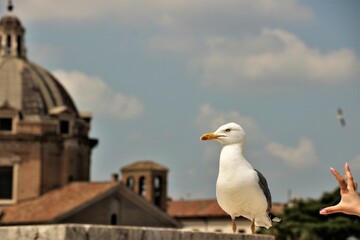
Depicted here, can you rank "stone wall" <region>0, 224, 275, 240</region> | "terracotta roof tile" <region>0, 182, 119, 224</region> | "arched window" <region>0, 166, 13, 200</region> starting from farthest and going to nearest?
1. "arched window" <region>0, 166, 13, 200</region>
2. "terracotta roof tile" <region>0, 182, 119, 224</region>
3. "stone wall" <region>0, 224, 275, 240</region>

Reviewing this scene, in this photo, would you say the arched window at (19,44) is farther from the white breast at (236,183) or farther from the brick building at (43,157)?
the white breast at (236,183)

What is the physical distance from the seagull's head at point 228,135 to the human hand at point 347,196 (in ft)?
8.39

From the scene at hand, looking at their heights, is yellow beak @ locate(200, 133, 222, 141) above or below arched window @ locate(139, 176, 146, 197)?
below

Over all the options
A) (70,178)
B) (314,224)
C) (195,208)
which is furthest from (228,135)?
(195,208)

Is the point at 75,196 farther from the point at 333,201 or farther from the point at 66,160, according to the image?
the point at 333,201

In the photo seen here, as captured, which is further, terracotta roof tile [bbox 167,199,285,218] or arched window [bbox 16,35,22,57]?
terracotta roof tile [bbox 167,199,285,218]

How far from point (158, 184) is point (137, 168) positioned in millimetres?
2504

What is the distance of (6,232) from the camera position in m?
6.27

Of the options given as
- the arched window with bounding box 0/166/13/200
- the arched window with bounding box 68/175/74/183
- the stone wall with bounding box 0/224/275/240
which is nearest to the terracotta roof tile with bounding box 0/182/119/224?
the arched window with bounding box 68/175/74/183

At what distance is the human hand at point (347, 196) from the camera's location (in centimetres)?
616

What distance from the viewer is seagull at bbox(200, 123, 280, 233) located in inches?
343

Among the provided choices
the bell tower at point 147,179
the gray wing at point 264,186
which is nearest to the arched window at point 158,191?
the bell tower at point 147,179

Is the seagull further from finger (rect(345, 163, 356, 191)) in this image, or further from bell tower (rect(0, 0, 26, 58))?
bell tower (rect(0, 0, 26, 58))

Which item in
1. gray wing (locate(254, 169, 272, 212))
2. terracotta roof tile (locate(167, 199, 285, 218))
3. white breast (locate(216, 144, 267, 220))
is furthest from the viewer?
terracotta roof tile (locate(167, 199, 285, 218))
